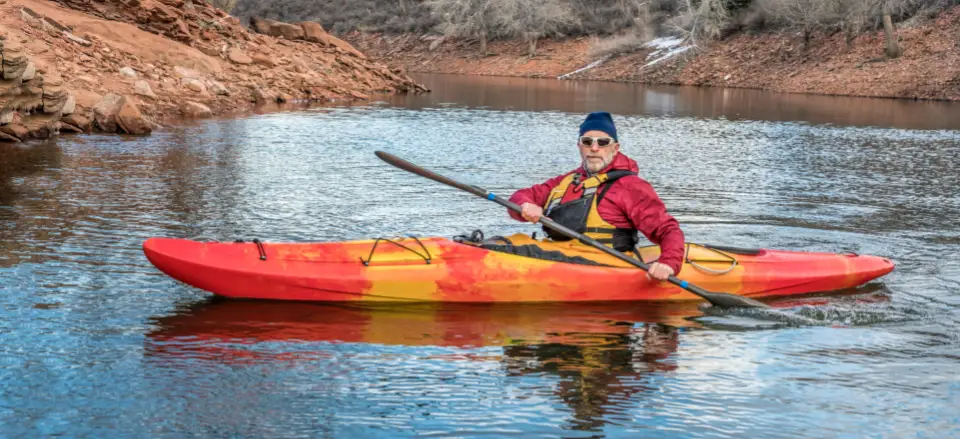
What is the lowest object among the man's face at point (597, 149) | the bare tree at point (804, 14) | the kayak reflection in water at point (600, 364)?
the kayak reflection in water at point (600, 364)

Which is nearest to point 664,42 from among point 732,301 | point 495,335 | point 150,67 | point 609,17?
point 609,17

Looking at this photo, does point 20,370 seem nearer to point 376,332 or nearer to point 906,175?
point 376,332

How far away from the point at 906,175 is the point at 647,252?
8.60 m

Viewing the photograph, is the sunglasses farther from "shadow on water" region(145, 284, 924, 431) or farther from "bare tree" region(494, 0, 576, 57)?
"bare tree" region(494, 0, 576, 57)

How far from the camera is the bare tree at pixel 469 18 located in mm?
52781

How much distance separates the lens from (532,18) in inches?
2010

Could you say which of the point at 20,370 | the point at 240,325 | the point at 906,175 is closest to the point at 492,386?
the point at 240,325

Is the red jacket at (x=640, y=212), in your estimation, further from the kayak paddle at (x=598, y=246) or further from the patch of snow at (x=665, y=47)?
the patch of snow at (x=665, y=47)

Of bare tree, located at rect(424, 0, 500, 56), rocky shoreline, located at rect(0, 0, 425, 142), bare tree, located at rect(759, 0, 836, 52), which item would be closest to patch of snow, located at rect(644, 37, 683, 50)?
bare tree, located at rect(759, 0, 836, 52)

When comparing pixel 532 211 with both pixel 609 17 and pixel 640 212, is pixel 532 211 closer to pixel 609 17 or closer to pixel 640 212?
pixel 640 212

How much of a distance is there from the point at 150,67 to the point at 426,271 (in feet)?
57.1

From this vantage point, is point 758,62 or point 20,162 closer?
point 20,162

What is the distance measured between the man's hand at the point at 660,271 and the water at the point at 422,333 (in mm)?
310

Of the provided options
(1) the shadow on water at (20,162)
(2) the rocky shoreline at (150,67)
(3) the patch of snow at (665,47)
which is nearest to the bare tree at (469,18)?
(3) the patch of snow at (665,47)
